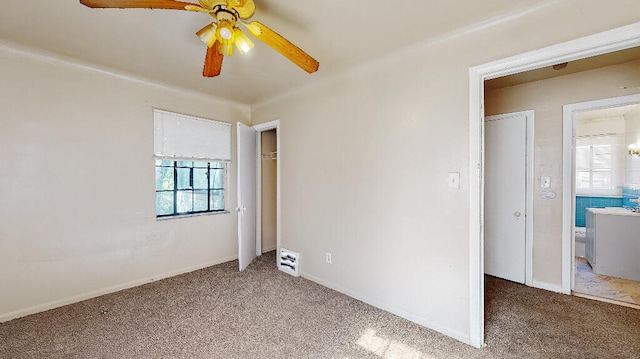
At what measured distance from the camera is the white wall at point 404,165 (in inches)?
76.7

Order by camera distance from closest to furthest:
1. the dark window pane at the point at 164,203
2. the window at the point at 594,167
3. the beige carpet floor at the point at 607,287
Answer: the beige carpet floor at the point at 607,287
the dark window pane at the point at 164,203
the window at the point at 594,167

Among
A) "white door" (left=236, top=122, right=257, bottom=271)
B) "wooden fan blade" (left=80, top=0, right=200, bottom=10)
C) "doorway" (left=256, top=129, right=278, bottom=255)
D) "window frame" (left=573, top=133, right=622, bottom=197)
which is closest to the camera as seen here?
"wooden fan blade" (left=80, top=0, right=200, bottom=10)

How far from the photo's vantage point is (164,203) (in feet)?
11.4

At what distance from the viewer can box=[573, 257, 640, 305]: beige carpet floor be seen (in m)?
2.79

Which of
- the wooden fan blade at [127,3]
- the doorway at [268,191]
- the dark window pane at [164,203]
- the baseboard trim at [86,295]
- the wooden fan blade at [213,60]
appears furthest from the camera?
the doorway at [268,191]

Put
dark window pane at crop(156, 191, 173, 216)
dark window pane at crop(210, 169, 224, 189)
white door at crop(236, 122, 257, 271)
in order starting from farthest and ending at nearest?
dark window pane at crop(210, 169, 224, 189) < white door at crop(236, 122, 257, 271) < dark window pane at crop(156, 191, 173, 216)

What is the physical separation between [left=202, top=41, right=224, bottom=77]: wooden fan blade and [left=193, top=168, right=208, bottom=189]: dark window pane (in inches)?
81.2

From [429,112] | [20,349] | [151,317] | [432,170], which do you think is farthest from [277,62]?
[20,349]

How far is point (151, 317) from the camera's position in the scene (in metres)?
2.41

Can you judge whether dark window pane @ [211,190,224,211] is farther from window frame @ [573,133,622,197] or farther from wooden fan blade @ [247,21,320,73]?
window frame @ [573,133,622,197]

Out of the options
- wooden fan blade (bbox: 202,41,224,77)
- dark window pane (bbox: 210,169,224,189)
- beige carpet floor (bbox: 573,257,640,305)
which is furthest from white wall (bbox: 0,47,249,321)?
beige carpet floor (bbox: 573,257,640,305)

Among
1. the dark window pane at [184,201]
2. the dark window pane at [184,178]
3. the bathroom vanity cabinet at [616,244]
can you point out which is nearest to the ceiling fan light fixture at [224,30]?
the dark window pane at [184,178]

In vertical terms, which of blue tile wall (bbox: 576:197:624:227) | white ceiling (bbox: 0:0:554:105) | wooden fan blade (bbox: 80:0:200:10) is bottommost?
blue tile wall (bbox: 576:197:624:227)

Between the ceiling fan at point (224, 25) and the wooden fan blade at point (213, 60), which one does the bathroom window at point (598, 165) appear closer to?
the ceiling fan at point (224, 25)
